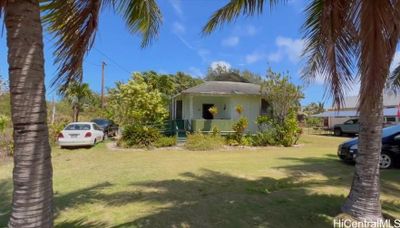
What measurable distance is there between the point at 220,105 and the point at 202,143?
6748mm

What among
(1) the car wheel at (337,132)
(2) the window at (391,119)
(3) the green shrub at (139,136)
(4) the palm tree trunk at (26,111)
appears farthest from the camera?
(2) the window at (391,119)

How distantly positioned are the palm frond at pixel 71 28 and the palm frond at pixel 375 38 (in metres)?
3.08

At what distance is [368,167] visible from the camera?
5.46 metres

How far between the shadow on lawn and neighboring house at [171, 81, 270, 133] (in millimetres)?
10635

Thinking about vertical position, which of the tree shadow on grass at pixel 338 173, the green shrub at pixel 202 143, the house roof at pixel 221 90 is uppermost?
the house roof at pixel 221 90

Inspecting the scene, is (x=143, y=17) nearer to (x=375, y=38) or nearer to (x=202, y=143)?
(x=375, y=38)

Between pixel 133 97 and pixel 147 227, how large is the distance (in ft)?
46.2

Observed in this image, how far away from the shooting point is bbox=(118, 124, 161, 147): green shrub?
722 inches

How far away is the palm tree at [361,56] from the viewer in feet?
11.9

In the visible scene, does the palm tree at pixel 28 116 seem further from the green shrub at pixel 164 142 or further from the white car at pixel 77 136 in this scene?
the white car at pixel 77 136

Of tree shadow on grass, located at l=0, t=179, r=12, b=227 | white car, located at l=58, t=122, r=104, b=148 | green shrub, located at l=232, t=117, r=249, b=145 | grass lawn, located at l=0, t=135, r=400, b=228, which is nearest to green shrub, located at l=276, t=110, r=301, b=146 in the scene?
green shrub, located at l=232, t=117, r=249, b=145

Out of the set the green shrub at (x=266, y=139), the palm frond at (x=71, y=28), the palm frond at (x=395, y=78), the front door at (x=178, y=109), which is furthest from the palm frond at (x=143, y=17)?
the front door at (x=178, y=109)

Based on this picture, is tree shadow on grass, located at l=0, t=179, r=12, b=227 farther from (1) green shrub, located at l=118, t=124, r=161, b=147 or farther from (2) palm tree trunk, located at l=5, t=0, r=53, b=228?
(1) green shrub, located at l=118, t=124, r=161, b=147

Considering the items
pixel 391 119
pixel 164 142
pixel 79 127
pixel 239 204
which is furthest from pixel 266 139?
pixel 391 119
